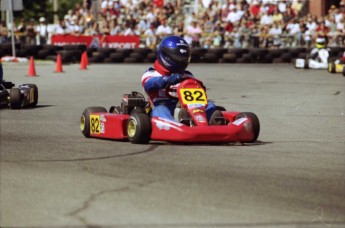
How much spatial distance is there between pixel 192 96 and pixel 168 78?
0.38m

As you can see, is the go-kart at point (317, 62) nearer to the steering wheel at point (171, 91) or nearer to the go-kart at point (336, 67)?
the go-kart at point (336, 67)

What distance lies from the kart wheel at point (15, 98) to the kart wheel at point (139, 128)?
4.35 metres

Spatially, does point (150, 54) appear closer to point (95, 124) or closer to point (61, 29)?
point (61, 29)

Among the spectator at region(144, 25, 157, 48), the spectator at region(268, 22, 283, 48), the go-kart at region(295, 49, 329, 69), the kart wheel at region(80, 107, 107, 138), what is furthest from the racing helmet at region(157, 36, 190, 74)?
the spectator at region(144, 25, 157, 48)

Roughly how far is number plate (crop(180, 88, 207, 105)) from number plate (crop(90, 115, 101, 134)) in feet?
3.16

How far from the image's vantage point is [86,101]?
602 inches

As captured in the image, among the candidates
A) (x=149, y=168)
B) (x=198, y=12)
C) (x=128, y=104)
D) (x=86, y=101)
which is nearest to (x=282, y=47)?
(x=198, y=12)

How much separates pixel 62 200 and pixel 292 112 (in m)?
7.81

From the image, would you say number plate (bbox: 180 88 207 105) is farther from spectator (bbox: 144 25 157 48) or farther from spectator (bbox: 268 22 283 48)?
spectator (bbox: 144 25 157 48)

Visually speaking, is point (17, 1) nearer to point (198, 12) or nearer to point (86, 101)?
point (198, 12)

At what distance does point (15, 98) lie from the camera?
13.2 metres

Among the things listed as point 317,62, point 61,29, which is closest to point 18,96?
point 317,62

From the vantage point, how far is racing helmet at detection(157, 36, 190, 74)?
9852 millimetres

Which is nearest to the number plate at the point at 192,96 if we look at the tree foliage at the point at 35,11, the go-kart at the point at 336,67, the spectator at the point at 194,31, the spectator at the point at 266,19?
the go-kart at the point at 336,67
